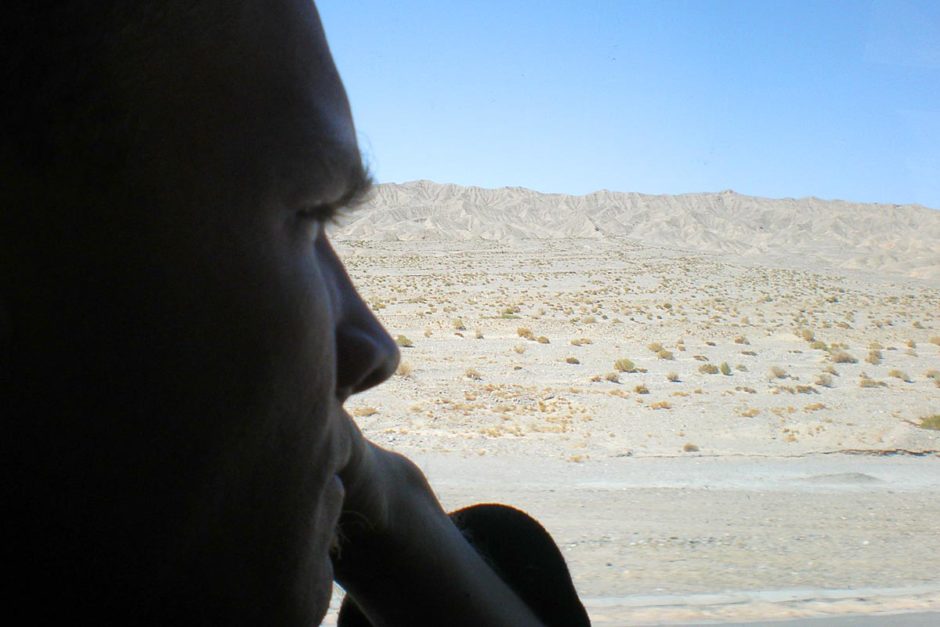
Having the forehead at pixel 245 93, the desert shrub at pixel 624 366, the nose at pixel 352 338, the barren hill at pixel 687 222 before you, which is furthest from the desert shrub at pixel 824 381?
the barren hill at pixel 687 222

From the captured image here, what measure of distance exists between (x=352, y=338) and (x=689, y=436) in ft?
51.8

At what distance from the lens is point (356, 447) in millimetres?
1296

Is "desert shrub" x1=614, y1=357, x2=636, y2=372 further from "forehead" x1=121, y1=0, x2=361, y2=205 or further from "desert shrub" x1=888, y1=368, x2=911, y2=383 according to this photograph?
"forehead" x1=121, y1=0, x2=361, y2=205

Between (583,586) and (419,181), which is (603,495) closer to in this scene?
(583,586)

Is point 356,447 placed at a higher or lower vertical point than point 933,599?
higher

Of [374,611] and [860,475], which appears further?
[860,475]

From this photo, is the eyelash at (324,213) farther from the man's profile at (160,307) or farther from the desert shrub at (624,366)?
the desert shrub at (624,366)

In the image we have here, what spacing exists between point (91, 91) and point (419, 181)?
107855 millimetres

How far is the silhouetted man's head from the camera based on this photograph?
844mm

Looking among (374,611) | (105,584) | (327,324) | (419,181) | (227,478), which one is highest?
(327,324)

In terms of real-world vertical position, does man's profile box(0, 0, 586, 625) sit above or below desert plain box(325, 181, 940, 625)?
above

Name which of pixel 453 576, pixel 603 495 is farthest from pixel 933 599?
pixel 453 576

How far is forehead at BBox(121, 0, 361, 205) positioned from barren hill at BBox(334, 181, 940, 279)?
69.8 m

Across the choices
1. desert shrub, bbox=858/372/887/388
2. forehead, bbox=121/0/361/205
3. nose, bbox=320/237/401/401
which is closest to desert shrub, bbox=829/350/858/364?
desert shrub, bbox=858/372/887/388
